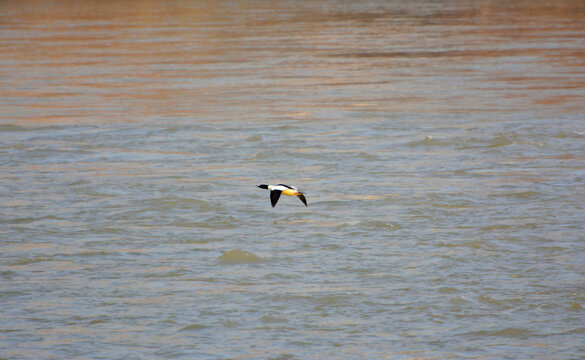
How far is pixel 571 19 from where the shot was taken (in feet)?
→ 139

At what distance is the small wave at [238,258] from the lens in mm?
8508

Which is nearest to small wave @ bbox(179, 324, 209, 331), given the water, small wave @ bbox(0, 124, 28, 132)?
the water

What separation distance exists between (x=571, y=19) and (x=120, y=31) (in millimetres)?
17687

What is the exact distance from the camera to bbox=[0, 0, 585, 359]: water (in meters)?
6.95

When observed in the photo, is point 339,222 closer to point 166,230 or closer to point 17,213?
point 166,230

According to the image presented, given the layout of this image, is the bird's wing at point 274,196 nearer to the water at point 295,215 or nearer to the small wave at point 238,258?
the water at point 295,215

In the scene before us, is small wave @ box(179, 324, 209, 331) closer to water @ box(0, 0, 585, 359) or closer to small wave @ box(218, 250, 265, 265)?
water @ box(0, 0, 585, 359)

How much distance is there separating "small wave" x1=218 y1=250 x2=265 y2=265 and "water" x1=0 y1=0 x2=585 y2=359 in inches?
0.8

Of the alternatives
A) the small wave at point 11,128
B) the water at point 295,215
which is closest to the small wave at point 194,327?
the water at point 295,215

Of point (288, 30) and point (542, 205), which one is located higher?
point (288, 30)

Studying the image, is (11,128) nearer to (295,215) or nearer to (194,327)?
(295,215)

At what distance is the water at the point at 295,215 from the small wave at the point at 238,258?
19 mm

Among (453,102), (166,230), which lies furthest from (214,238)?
(453,102)

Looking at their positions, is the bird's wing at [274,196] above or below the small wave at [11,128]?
below
